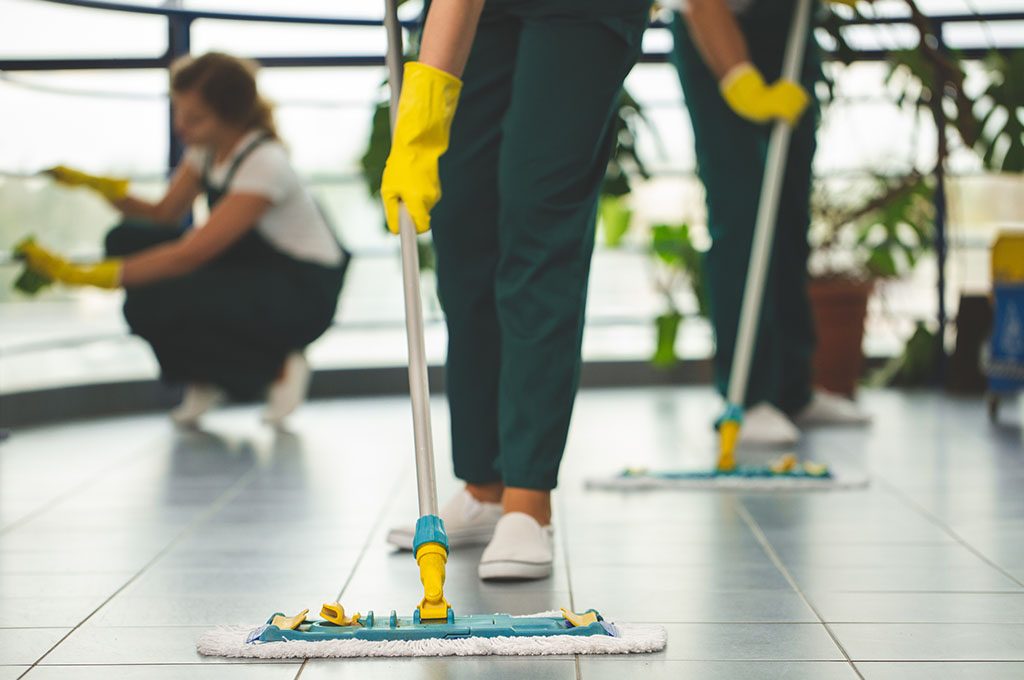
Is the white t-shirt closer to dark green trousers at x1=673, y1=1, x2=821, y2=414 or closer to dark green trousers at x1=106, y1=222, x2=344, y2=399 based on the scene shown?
dark green trousers at x1=106, y1=222, x2=344, y2=399

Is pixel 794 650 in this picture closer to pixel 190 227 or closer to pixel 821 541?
pixel 821 541

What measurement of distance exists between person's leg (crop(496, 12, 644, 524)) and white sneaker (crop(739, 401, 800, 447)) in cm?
105

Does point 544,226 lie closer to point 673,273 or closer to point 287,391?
point 287,391

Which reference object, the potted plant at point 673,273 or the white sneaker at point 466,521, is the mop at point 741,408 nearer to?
the white sneaker at point 466,521

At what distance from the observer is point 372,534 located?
6.17 feet

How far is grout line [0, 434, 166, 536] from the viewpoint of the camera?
6.47 ft

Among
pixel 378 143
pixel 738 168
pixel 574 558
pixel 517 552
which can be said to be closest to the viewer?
pixel 517 552

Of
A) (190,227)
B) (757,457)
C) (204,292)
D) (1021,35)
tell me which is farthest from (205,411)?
(1021,35)

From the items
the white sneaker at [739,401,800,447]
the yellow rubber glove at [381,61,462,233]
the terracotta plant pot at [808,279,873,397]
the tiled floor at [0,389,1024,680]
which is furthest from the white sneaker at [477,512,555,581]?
the terracotta plant pot at [808,279,873,397]

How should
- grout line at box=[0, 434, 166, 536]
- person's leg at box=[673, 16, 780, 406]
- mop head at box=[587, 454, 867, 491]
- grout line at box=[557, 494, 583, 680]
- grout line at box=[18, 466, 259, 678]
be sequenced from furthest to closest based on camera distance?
1. person's leg at box=[673, 16, 780, 406]
2. mop head at box=[587, 454, 867, 491]
3. grout line at box=[0, 434, 166, 536]
4. grout line at box=[18, 466, 259, 678]
5. grout line at box=[557, 494, 583, 680]

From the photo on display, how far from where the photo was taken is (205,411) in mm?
3074

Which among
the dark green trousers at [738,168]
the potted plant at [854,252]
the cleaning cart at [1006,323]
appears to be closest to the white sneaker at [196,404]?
the dark green trousers at [738,168]

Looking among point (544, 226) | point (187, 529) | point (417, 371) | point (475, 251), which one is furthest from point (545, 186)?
point (187, 529)

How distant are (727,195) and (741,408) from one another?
0.44 metres
